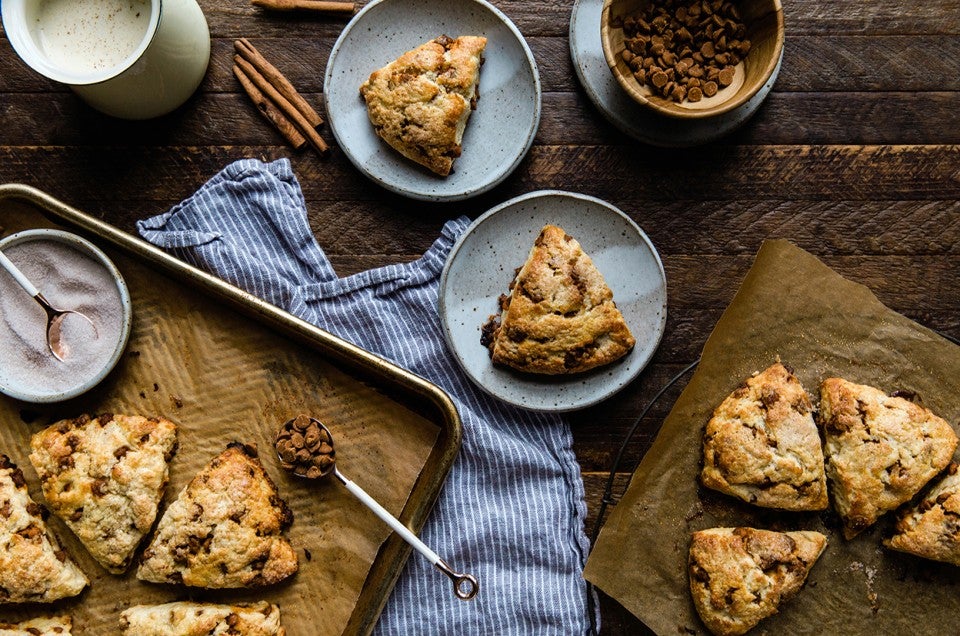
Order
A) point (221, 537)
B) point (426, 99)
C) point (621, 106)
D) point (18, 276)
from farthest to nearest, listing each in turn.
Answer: point (621, 106), point (426, 99), point (221, 537), point (18, 276)

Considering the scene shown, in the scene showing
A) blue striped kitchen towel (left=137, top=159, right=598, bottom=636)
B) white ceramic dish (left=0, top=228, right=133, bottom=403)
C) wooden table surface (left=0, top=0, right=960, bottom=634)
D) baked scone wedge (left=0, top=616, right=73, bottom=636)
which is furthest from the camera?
wooden table surface (left=0, top=0, right=960, bottom=634)

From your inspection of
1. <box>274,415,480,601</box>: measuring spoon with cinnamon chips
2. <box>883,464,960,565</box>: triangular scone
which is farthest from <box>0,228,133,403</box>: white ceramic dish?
<box>883,464,960,565</box>: triangular scone

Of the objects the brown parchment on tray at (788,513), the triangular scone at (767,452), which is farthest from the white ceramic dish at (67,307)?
the triangular scone at (767,452)

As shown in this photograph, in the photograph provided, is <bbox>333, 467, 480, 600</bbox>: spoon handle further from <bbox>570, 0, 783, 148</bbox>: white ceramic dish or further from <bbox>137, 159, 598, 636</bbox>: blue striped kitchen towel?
<bbox>570, 0, 783, 148</bbox>: white ceramic dish

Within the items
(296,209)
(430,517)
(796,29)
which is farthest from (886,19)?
(430,517)

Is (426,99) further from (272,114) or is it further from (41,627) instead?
(41,627)

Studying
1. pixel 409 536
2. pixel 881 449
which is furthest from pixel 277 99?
pixel 881 449
